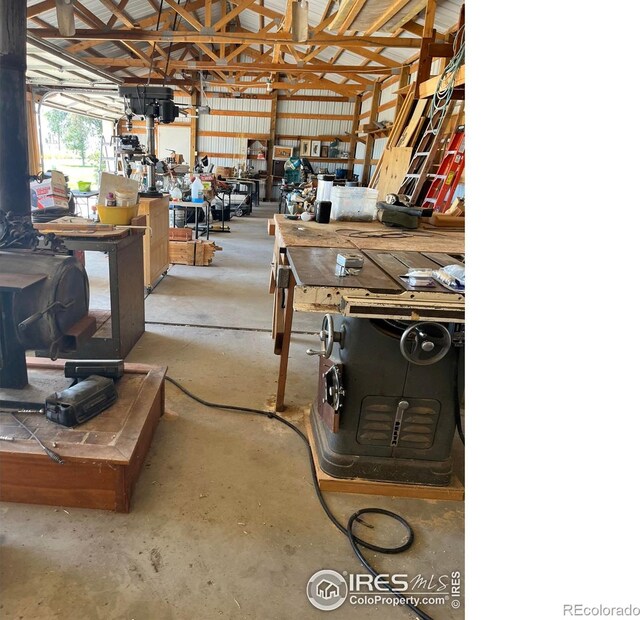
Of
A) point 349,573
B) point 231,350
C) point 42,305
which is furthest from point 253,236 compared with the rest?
point 349,573

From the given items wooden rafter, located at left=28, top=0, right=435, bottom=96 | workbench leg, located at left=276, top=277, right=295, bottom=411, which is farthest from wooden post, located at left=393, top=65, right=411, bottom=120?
workbench leg, located at left=276, top=277, right=295, bottom=411

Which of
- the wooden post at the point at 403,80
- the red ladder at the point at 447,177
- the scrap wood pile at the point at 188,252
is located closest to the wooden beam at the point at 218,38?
the wooden post at the point at 403,80

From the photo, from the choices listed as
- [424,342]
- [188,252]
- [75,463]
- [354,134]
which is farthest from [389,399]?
[354,134]

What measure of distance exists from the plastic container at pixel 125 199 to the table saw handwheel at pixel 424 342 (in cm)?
201

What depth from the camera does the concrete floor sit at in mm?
1267

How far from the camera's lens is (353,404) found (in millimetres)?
1651

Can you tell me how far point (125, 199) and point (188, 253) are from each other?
8.03ft

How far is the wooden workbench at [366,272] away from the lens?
4.17 ft

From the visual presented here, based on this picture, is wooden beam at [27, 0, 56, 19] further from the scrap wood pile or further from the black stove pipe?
the black stove pipe

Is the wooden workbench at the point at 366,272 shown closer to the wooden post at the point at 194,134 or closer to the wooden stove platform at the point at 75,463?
the wooden stove platform at the point at 75,463

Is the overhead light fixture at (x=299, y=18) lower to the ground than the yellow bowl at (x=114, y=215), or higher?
higher
